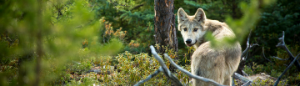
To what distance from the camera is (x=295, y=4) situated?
28.3 feet

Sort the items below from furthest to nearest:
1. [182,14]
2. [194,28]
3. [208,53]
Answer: [182,14], [194,28], [208,53]

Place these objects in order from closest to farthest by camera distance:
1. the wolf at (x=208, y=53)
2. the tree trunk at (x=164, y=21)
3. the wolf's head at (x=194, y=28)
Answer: the wolf at (x=208, y=53) < the wolf's head at (x=194, y=28) < the tree trunk at (x=164, y=21)

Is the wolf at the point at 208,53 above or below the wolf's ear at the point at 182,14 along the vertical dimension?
below

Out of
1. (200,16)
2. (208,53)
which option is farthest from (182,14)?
(208,53)

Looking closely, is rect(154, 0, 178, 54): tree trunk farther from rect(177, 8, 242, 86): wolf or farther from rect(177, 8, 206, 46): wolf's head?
rect(177, 8, 206, 46): wolf's head

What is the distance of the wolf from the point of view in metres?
2.98

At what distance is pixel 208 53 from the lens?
2.96 metres

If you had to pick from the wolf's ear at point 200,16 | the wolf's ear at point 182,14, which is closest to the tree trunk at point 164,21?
the wolf's ear at point 182,14

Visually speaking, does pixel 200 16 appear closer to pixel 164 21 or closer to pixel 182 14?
pixel 182 14

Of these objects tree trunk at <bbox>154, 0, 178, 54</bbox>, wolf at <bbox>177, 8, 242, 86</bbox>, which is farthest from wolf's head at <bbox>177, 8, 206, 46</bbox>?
tree trunk at <bbox>154, 0, 178, 54</bbox>

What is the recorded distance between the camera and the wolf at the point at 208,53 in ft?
9.77

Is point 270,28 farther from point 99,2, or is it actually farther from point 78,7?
point 78,7

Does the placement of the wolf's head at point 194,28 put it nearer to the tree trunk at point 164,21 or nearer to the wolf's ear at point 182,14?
the wolf's ear at point 182,14

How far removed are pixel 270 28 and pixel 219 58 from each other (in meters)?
6.96
